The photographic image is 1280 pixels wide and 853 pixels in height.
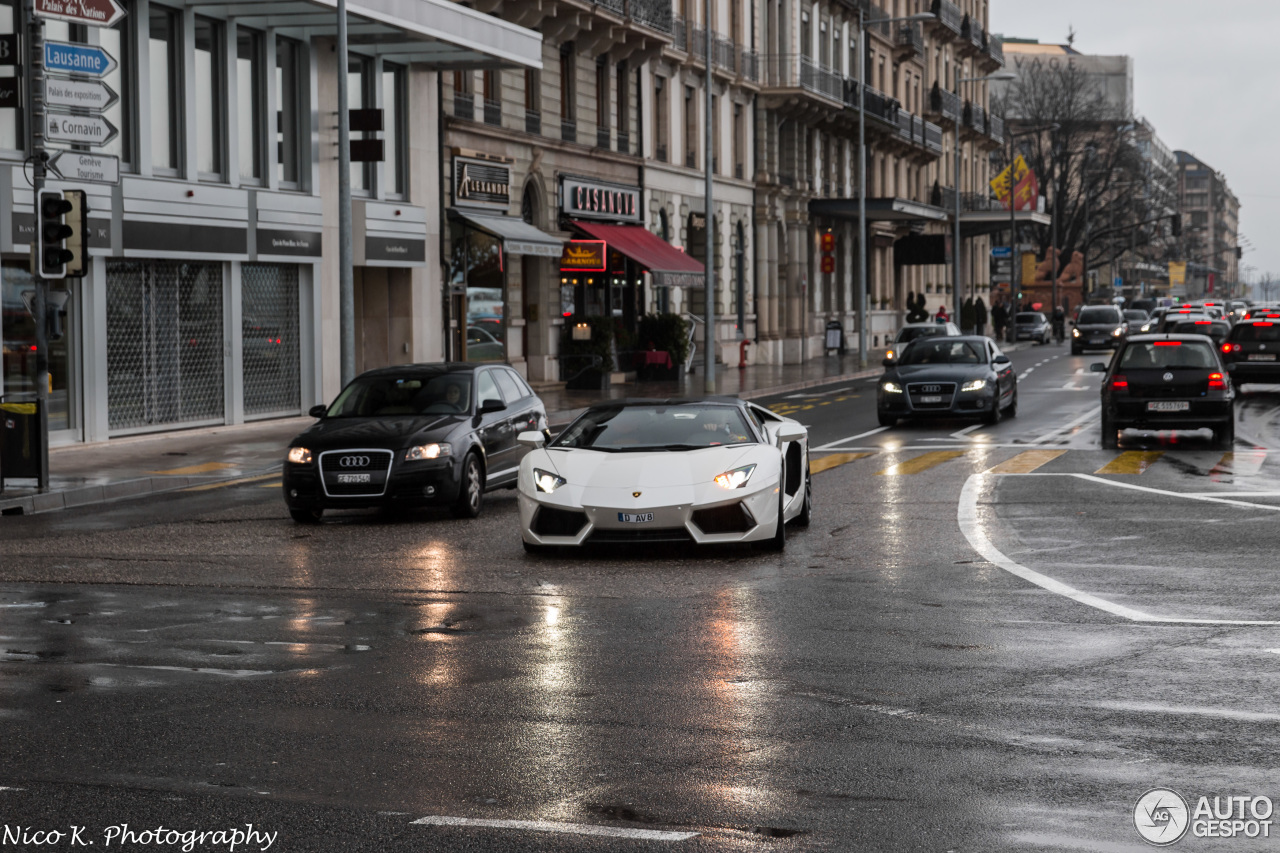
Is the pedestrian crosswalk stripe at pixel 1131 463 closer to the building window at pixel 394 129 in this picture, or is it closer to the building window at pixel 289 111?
the building window at pixel 289 111

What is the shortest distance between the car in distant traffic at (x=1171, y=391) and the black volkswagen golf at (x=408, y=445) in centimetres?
942

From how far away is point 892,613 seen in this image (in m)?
10.1

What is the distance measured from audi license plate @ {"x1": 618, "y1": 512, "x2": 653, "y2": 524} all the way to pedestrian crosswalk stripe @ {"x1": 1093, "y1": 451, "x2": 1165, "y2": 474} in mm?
8612

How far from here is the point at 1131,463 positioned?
20594 millimetres

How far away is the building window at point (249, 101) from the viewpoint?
2917cm

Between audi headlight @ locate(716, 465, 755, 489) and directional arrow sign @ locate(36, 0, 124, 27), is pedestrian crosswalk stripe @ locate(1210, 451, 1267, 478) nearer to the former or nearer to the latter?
audi headlight @ locate(716, 465, 755, 489)

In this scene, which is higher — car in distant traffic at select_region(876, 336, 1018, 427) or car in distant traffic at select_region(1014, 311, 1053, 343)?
car in distant traffic at select_region(1014, 311, 1053, 343)

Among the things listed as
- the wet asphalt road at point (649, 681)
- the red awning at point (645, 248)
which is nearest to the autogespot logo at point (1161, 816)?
the wet asphalt road at point (649, 681)

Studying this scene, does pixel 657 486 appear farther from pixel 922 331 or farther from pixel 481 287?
pixel 922 331

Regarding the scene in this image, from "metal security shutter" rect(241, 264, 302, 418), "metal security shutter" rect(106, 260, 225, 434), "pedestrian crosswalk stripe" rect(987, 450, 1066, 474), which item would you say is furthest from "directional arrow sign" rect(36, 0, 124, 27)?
"pedestrian crosswalk stripe" rect(987, 450, 1066, 474)

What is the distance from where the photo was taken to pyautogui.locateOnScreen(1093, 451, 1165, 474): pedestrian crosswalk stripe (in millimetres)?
19594

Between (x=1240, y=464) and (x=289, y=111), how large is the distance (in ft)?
58.9

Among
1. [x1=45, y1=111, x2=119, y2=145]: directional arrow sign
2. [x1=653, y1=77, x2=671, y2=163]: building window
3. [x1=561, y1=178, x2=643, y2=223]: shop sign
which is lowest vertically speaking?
[x1=45, y1=111, x2=119, y2=145]: directional arrow sign

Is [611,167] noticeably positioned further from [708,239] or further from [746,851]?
[746,851]
